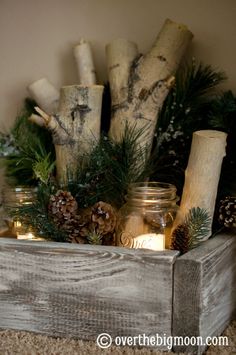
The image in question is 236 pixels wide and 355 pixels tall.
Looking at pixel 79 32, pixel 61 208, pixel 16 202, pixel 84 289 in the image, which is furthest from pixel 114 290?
pixel 79 32

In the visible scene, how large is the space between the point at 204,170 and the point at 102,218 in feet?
0.55

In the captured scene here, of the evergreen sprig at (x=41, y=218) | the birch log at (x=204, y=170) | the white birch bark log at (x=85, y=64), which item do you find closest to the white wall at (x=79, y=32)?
the white birch bark log at (x=85, y=64)

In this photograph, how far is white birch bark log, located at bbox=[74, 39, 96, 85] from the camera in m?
1.07

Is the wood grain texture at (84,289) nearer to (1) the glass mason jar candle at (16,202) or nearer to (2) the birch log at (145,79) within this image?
(1) the glass mason jar candle at (16,202)

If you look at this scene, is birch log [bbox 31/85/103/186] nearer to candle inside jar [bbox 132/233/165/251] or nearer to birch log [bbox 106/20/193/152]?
birch log [bbox 106/20/193/152]

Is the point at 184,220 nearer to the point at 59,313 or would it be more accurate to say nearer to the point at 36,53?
the point at 59,313

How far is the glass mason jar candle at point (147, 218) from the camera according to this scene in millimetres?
869

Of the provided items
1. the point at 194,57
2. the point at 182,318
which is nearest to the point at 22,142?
the point at 194,57

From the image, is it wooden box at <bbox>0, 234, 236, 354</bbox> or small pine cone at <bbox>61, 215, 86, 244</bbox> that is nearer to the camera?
wooden box at <bbox>0, 234, 236, 354</bbox>

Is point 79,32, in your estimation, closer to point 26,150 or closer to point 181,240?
point 26,150

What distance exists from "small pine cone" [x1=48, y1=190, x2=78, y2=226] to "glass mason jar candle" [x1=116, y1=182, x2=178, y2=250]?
7 cm

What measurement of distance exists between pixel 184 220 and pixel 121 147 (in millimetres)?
163

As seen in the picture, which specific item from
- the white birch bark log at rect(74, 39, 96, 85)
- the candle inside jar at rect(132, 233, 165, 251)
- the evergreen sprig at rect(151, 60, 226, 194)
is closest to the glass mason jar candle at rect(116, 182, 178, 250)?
the candle inside jar at rect(132, 233, 165, 251)

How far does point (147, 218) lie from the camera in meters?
0.87
